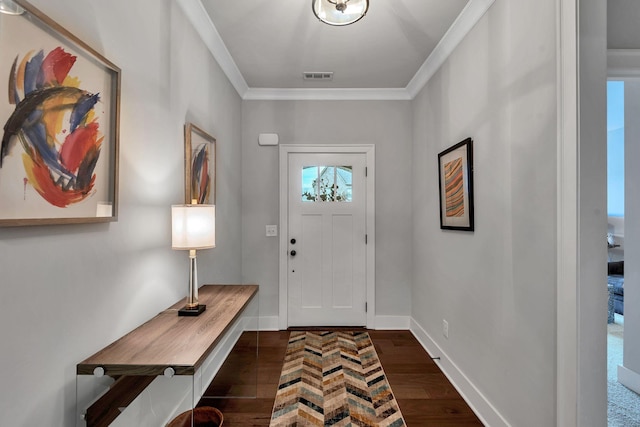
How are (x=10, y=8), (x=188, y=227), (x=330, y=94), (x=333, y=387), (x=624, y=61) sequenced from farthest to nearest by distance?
(x=330, y=94) < (x=333, y=387) < (x=188, y=227) < (x=624, y=61) < (x=10, y=8)

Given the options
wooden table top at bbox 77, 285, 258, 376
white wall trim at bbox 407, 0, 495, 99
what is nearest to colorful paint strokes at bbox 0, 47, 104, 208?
wooden table top at bbox 77, 285, 258, 376

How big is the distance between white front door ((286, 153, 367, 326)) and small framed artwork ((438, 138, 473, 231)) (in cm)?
103

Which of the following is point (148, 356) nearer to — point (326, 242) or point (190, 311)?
point (190, 311)

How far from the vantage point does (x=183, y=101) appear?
75.7 inches

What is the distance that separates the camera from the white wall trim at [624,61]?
1.42 meters

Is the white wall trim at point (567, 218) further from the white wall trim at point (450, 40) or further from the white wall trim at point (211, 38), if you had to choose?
the white wall trim at point (211, 38)

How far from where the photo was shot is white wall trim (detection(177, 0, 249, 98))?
1.96 metres

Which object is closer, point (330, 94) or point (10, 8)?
point (10, 8)

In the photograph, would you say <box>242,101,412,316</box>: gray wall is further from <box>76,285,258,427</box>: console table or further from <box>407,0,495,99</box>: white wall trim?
<box>76,285,258,427</box>: console table

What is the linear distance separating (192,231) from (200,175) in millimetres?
715

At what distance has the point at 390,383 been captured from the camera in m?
2.32

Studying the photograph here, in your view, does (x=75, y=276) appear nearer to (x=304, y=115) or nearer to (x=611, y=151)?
(x=304, y=115)

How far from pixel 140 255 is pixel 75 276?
15.3 inches

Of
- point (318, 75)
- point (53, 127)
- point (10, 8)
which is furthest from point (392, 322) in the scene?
point (10, 8)
